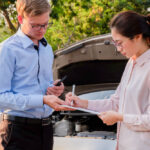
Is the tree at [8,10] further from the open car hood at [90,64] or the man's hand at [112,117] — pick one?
the man's hand at [112,117]

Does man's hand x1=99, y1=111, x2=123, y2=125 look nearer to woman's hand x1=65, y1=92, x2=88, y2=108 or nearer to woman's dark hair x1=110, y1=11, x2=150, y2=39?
woman's hand x1=65, y1=92, x2=88, y2=108

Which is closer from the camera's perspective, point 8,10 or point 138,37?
point 138,37

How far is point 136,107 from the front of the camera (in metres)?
1.53

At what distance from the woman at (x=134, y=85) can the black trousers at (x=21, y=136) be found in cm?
45

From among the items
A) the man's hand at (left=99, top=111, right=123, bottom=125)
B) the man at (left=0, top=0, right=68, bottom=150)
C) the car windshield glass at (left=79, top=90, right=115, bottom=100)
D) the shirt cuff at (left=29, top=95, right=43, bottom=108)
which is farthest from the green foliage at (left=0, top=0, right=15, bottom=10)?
the man's hand at (left=99, top=111, right=123, bottom=125)

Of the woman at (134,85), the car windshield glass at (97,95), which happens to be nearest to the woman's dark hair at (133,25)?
the woman at (134,85)

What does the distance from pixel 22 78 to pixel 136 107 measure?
→ 0.70 m

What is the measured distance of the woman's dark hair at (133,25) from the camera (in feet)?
5.09

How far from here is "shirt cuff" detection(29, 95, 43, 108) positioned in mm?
1712

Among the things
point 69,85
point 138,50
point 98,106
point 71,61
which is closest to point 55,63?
point 71,61

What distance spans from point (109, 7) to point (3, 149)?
1171 cm

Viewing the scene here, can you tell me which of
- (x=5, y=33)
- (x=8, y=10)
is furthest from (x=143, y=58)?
(x=5, y=33)

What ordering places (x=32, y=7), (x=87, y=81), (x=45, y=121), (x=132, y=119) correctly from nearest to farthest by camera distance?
1. (x=132, y=119)
2. (x=32, y=7)
3. (x=45, y=121)
4. (x=87, y=81)

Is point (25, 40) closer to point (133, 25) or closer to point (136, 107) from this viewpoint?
point (133, 25)
